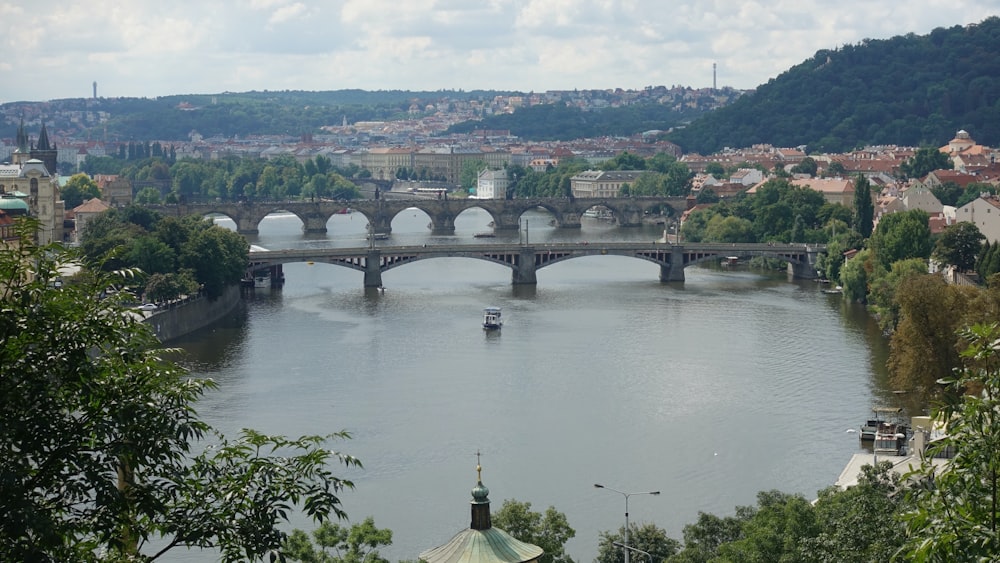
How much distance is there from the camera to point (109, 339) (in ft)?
24.4

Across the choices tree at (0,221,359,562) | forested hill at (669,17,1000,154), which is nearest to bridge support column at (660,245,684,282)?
tree at (0,221,359,562)

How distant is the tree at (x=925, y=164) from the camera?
78875mm

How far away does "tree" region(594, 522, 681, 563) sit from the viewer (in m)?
17.2

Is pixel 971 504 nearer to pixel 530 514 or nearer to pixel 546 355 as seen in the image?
pixel 530 514

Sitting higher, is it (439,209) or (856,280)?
(856,280)

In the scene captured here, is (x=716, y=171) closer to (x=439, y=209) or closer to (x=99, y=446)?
(x=439, y=209)

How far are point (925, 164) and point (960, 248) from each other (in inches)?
1586

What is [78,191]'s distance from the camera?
228 ft

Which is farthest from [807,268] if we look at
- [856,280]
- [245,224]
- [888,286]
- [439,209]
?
[245,224]

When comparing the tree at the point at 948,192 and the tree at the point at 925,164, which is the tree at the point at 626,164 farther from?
the tree at the point at 948,192

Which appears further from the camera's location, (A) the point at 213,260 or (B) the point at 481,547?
(A) the point at 213,260

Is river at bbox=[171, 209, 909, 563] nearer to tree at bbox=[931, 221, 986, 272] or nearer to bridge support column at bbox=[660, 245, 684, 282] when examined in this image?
bridge support column at bbox=[660, 245, 684, 282]

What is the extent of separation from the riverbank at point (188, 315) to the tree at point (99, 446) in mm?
26509

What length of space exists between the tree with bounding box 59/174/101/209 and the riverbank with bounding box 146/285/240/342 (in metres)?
26.5
